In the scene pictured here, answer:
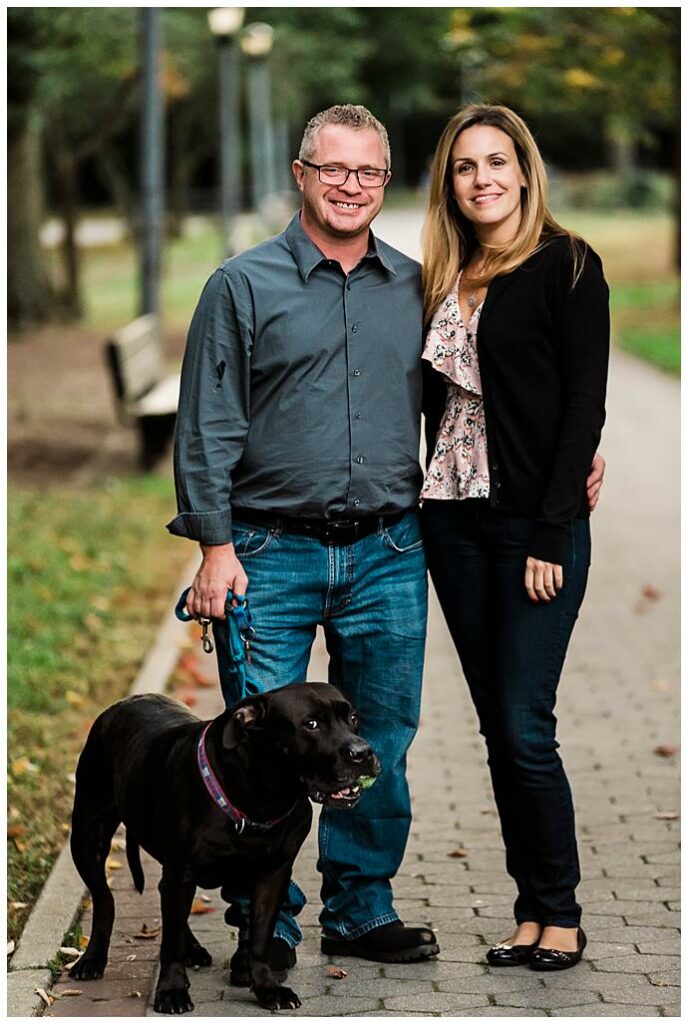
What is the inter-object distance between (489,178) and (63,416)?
1373 centimetres

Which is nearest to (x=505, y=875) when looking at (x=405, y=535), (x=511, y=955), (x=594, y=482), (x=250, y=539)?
(x=511, y=955)

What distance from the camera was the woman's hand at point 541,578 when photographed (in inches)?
175

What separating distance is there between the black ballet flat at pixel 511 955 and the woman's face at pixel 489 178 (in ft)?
6.57

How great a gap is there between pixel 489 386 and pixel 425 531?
495 mm

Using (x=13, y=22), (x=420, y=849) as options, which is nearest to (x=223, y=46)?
(x=13, y=22)

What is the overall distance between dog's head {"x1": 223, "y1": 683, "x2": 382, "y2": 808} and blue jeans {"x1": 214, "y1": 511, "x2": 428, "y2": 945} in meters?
0.43

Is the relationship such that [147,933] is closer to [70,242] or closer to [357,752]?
[357,752]

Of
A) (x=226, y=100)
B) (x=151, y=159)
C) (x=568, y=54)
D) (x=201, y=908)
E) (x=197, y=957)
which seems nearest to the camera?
(x=197, y=957)

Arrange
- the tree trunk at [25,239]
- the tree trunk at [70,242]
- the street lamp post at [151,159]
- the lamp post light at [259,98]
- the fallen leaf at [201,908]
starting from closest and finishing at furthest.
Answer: the fallen leaf at [201,908] → the street lamp post at [151,159] → the tree trunk at [25,239] → the tree trunk at [70,242] → the lamp post light at [259,98]

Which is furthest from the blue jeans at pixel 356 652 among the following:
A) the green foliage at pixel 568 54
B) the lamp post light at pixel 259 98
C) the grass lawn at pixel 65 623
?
the lamp post light at pixel 259 98

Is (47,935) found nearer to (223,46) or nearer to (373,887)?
(373,887)

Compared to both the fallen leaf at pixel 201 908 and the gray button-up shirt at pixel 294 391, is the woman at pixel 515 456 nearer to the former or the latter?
the gray button-up shirt at pixel 294 391

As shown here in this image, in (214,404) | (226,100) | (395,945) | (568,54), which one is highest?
(568,54)

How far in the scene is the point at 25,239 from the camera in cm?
2586
